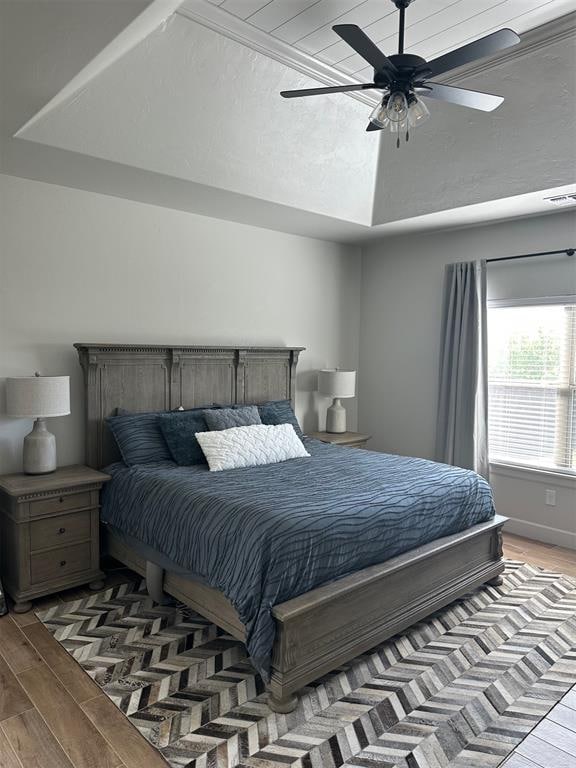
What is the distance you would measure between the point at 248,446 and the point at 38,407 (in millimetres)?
1304

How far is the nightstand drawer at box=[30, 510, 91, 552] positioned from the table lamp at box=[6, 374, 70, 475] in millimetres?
345

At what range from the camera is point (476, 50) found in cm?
211

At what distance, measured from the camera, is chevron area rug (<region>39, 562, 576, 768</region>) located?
2.03 m

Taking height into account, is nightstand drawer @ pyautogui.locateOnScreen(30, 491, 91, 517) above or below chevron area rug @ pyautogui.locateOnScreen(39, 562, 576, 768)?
above

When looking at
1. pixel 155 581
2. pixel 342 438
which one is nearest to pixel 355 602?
pixel 155 581

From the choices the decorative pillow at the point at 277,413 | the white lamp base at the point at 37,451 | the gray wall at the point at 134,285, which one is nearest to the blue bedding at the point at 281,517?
the white lamp base at the point at 37,451

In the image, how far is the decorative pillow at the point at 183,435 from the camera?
140 inches

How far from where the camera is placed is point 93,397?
145 inches

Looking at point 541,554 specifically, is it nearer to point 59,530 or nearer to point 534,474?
point 534,474

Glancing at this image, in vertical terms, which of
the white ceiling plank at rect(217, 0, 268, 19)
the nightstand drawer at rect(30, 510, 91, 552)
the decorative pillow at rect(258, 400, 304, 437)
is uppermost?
the white ceiling plank at rect(217, 0, 268, 19)

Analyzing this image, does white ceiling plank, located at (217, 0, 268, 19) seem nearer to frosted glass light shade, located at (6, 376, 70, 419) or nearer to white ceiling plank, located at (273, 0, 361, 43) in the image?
white ceiling plank, located at (273, 0, 361, 43)

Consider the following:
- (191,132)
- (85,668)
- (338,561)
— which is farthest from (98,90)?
(85,668)

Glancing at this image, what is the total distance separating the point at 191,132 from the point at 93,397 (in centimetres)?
182

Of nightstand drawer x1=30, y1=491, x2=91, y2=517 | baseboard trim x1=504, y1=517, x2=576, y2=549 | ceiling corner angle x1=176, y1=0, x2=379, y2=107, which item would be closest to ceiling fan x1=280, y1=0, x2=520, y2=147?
ceiling corner angle x1=176, y1=0, x2=379, y2=107
